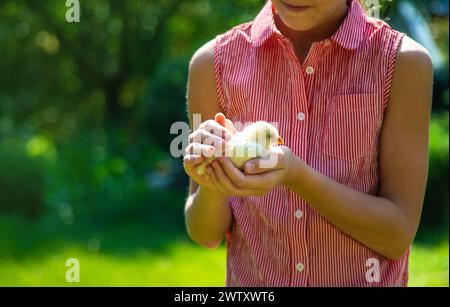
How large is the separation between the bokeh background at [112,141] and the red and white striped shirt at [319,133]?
578 millimetres

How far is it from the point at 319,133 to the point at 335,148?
60 mm

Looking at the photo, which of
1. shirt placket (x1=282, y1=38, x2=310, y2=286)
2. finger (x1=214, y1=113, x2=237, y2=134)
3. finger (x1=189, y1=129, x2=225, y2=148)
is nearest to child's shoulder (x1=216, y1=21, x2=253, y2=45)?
shirt placket (x1=282, y1=38, x2=310, y2=286)

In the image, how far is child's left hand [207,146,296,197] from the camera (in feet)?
6.11

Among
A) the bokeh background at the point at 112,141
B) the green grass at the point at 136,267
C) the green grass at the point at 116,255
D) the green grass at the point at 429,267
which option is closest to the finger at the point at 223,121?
the bokeh background at the point at 112,141

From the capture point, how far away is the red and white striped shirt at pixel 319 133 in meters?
2.15

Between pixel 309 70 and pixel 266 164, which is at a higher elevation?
pixel 309 70

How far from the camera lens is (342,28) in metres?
2.19

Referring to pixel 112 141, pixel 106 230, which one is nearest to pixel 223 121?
pixel 106 230

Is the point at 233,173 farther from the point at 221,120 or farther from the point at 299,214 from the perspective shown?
the point at 299,214

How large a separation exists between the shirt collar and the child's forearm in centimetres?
45

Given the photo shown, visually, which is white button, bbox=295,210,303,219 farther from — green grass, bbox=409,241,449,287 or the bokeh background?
green grass, bbox=409,241,449,287

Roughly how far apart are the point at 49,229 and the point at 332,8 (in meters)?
5.88

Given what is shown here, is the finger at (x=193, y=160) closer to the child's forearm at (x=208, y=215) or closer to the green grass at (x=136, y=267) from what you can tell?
the child's forearm at (x=208, y=215)

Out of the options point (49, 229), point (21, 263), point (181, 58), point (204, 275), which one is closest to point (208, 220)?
point (204, 275)
